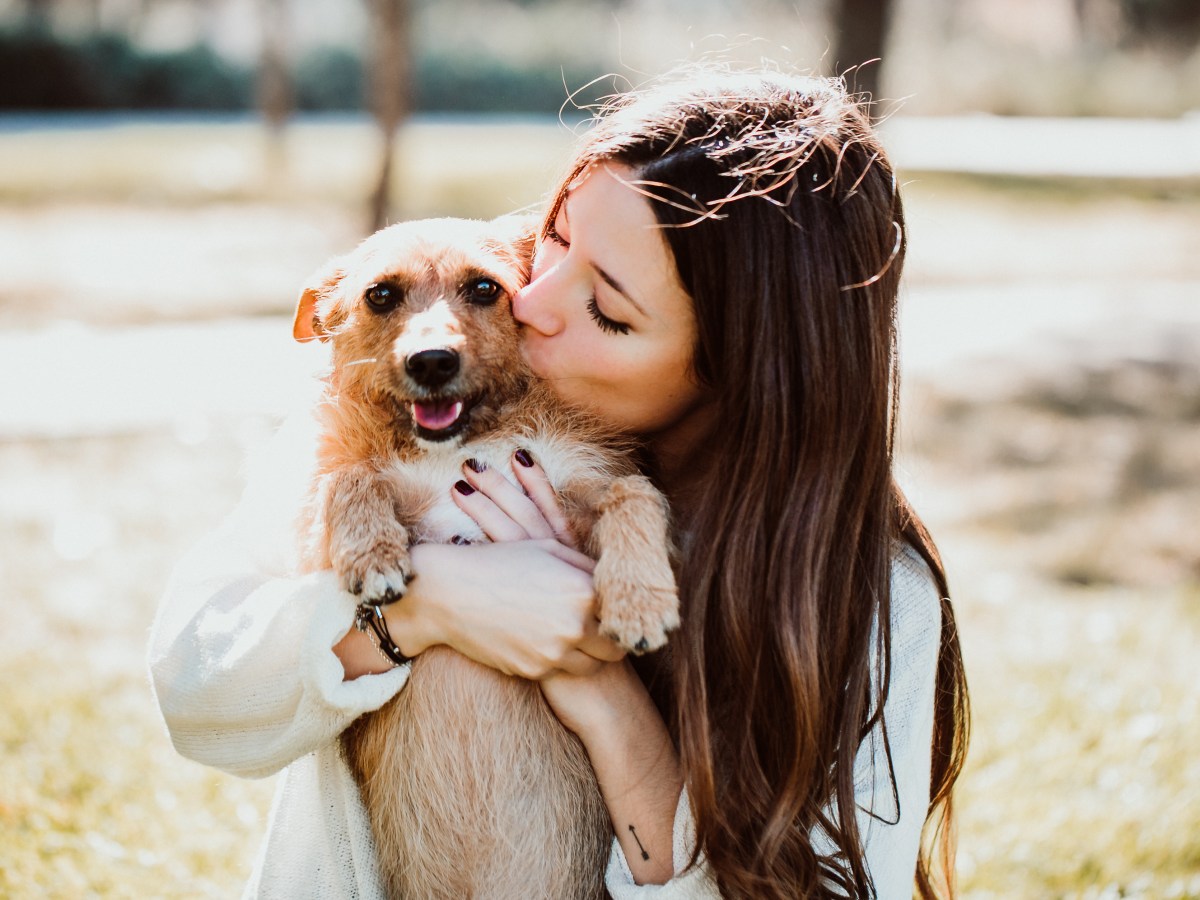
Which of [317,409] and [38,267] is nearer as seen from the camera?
[317,409]

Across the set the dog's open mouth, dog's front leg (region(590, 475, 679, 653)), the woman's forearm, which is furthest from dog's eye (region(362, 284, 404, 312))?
the woman's forearm

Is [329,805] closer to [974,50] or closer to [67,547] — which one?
[67,547]

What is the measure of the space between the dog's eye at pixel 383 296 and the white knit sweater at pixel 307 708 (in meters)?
0.65

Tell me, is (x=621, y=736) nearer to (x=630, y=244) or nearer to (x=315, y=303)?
(x=630, y=244)

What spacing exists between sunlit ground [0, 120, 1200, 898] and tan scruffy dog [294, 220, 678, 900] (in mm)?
529

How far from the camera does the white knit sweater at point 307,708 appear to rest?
2.26 meters

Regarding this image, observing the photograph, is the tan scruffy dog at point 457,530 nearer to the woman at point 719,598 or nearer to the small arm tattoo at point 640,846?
the woman at point 719,598

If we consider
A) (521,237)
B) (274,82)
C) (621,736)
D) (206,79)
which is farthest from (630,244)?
(206,79)

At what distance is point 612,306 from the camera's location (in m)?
2.46

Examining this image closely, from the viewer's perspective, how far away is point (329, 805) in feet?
8.27

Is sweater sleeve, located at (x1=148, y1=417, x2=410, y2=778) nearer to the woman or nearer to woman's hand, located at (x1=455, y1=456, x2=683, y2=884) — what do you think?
the woman

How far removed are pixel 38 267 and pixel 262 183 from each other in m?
5.74

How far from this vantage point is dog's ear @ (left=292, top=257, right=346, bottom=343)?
3.03 meters

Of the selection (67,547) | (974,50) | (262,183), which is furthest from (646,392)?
(974,50)
